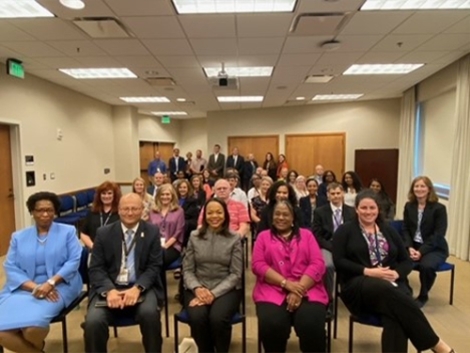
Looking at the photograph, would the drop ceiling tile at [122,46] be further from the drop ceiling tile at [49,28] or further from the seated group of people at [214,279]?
the seated group of people at [214,279]

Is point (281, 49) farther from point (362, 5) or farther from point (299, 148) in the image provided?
point (299, 148)

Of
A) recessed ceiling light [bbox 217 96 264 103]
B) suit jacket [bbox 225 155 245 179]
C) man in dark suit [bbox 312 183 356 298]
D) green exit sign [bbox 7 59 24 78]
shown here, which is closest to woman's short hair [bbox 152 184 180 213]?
man in dark suit [bbox 312 183 356 298]

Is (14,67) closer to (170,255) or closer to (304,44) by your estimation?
(170,255)

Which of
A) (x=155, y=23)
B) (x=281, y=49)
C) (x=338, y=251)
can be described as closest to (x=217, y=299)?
(x=338, y=251)

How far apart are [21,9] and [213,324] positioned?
11.2 ft

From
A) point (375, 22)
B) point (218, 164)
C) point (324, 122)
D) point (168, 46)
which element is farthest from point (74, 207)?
point (324, 122)

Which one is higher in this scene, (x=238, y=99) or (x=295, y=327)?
(x=238, y=99)

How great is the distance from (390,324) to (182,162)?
768 cm

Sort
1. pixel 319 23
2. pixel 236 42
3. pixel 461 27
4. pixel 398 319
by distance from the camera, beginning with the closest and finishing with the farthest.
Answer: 1. pixel 398 319
2. pixel 319 23
3. pixel 461 27
4. pixel 236 42

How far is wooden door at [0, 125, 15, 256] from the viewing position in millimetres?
5023

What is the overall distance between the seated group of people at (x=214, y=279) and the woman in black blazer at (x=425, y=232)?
0.85 metres

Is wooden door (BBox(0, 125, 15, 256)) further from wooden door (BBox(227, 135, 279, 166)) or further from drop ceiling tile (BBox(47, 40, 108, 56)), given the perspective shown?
wooden door (BBox(227, 135, 279, 166))

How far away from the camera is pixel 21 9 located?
3.17 meters

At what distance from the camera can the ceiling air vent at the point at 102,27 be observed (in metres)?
3.33
